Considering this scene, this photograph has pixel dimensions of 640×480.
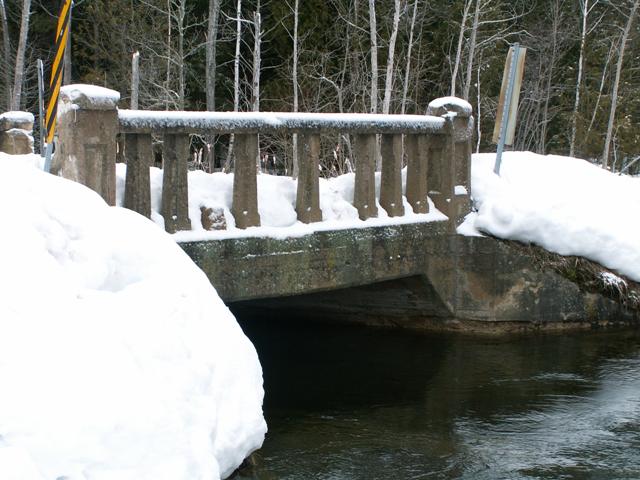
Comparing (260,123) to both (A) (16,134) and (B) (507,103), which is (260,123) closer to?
(B) (507,103)

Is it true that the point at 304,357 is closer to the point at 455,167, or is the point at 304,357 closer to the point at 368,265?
the point at 368,265

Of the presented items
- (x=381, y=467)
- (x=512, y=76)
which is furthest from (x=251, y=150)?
(x=512, y=76)

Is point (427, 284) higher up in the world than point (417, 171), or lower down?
lower down

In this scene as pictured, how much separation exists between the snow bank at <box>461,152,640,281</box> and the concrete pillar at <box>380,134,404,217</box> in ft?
3.40

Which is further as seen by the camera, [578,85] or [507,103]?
[578,85]

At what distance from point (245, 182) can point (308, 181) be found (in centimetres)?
69

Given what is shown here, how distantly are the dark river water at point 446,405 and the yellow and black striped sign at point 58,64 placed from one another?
8.06ft

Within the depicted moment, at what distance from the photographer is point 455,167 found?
31.1 ft

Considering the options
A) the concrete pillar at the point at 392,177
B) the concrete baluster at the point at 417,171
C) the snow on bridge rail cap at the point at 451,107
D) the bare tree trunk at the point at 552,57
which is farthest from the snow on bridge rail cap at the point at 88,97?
the bare tree trunk at the point at 552,57

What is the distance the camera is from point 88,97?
6090 millimetres

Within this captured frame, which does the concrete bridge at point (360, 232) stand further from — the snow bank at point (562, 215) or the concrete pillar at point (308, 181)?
the snow bank at point (562, 215)

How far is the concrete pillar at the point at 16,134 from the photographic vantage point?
14.5 m

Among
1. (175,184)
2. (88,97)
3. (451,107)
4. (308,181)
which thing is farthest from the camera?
(451,107)

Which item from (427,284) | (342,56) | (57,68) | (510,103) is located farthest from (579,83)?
(57,68)
